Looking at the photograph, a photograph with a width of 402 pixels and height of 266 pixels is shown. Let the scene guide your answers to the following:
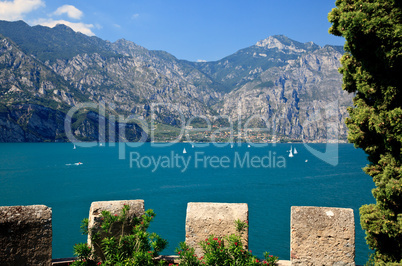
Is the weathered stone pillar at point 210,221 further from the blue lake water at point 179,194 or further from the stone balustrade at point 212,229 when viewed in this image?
the blue lake water at point 179,194

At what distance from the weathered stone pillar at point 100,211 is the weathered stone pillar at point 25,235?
2.33ft

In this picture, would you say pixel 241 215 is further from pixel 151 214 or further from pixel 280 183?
pixel 280 183


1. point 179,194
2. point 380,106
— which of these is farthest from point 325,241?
point 179,194

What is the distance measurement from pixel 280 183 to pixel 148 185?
1321 inches

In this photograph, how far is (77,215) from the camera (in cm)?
4406

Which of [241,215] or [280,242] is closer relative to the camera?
[241,215]

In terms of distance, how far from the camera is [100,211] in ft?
18.3

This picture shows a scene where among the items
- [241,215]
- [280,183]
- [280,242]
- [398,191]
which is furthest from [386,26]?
[280,183]

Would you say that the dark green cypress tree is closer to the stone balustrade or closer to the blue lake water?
the stone balustrade

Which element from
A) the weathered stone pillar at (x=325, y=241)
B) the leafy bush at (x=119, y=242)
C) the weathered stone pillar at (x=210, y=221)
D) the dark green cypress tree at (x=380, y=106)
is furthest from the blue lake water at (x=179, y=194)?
the leafy bush at (x=119, y=242)

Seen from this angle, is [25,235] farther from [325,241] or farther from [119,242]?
[325,241]

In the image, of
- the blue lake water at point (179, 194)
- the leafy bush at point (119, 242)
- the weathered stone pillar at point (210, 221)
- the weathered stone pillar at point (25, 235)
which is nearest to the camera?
the weathered stone pillar at point (25, 235)

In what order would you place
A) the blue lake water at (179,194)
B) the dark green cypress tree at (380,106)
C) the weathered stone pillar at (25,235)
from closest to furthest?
1. the weathered stone pillar at (25,235)
2. the dark green cypress tree at (380,106)
3. the blue lake water at (179,194)

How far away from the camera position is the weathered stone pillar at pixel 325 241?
5395 mm
